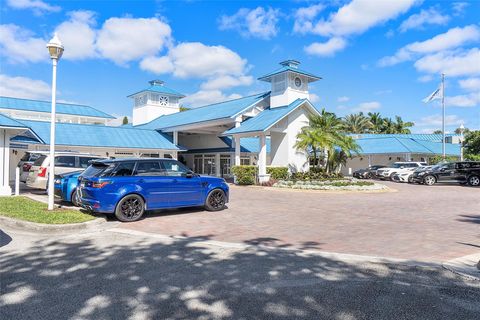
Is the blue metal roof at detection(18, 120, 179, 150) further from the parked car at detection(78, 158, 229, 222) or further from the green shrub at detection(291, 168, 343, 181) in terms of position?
the parked car at detection(78, 158, 229, 222)

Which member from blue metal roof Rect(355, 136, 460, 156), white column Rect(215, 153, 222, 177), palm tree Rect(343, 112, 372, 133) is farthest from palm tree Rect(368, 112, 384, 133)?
white column Rect(215, 153, 222, 177)

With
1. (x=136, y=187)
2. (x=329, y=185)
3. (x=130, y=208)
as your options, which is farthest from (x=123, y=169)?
(x=329, y=185)

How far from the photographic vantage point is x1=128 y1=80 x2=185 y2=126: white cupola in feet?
121

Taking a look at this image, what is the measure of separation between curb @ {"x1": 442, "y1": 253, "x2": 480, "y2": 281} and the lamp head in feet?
34.9

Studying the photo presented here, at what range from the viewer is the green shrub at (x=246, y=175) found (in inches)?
914

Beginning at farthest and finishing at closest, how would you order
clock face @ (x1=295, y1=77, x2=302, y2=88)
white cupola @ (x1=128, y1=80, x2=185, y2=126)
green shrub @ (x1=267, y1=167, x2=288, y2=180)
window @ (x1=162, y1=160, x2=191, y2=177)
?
1. white cupola @ (x1=128, y1=80, x2=185, y2=126)
2. clock face @ (x1=295, y1=77, x2=302, y2=88)
3. green shrub @ (x1=267, y1=167, x2=288, y2=180)
4. window @ (x1=162, y1=160, x2=191, y2=177)

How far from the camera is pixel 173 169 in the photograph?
34.8ft

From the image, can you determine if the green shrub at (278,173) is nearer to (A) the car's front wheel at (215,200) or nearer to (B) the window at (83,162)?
(B) the window at (83,162)

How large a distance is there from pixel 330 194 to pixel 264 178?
5.66 meters

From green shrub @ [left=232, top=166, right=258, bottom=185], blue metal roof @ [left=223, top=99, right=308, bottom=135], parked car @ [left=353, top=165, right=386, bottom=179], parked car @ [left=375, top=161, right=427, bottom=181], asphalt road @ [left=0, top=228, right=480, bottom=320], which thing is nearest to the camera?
asphalt road @ [left=0, top=228, right=480, bottom=320]

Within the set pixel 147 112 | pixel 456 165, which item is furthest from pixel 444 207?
pixel 147 112

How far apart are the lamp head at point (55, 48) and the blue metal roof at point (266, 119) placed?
13548 mm

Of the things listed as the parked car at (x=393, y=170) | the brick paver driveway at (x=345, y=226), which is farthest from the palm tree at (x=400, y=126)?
the brick paver driveway at (x=345, y=226)

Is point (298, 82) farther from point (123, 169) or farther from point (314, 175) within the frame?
point (123, 169)
